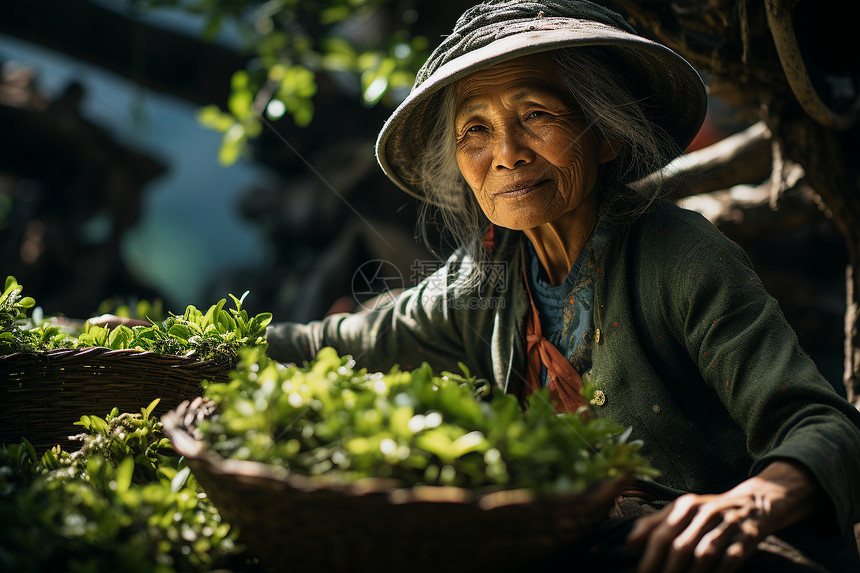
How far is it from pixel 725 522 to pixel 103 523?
863 mm

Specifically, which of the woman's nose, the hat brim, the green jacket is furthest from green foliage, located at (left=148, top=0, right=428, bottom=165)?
the green jacket

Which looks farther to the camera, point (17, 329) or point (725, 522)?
point (17, 329)

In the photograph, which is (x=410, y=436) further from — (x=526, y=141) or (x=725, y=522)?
(x=526, y=141)

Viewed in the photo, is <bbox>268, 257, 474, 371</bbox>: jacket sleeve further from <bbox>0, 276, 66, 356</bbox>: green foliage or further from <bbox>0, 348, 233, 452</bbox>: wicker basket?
<bbox>0, 276, 66, 356</bbox>: green foliage

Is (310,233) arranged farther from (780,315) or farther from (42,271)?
(780,315)

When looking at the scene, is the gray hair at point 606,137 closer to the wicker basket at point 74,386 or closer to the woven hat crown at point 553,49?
the woven hat crown at point 553,49

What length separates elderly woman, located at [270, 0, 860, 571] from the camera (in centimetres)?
115

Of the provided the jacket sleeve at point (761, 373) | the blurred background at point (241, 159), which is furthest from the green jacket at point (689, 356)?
the blurred background at point (241, 159)

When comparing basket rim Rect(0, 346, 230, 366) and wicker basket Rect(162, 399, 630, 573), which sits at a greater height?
wicker basket Rect(162, 399, 630, 573)

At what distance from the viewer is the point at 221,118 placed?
300cm

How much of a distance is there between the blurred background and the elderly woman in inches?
58.5

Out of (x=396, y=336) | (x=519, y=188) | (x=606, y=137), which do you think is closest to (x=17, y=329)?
(x=396, y=336)

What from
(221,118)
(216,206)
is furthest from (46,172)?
(221,118)

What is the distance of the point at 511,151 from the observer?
1486 mm
